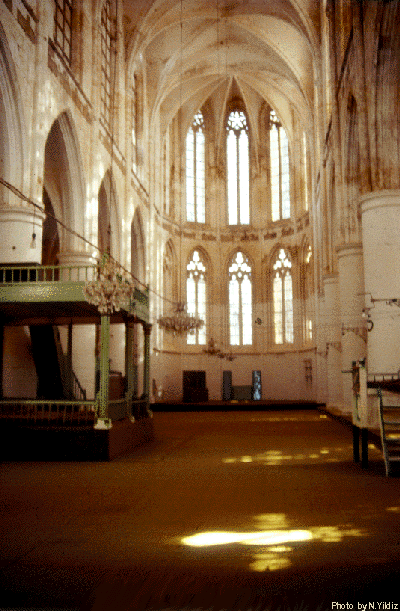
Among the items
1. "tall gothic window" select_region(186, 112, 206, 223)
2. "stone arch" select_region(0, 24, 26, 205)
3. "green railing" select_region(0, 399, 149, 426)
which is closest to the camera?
"green railing" select_region(0, 399, 149, 426)

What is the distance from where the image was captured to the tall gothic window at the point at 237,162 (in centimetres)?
3384

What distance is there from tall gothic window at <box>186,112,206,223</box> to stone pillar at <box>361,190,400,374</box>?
20.8 m

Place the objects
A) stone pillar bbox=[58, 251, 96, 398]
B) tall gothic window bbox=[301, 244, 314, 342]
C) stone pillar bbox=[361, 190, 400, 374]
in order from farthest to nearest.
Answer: tall gothic window bbox=[301, 244, 314, 342] < stone pillar bbox=[58, 251, 96, 398] < stone pillar bbox=[361, 190, 400, 374]

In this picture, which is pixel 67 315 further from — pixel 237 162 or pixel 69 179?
pixel 237 162

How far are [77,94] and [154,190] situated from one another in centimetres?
1142

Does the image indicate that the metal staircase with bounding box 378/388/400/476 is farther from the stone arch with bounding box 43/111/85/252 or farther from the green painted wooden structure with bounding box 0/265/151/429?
the stone arch with bounding box 43/111/85/252

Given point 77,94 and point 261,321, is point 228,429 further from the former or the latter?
point 261,321

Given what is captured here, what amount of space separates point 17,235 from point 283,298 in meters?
21.2

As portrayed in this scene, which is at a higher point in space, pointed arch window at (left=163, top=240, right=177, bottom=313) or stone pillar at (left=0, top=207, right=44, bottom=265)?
pointed arch window at (left=163, top=240, right=177, bottom=313)

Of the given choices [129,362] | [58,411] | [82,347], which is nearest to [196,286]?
[82,347]

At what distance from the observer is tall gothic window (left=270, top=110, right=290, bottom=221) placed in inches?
1284

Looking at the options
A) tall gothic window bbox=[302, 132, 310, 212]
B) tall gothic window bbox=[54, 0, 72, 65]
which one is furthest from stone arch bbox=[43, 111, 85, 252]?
tall gothic window bbox=[302, 132, 310, 212]

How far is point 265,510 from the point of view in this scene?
17.9 ft

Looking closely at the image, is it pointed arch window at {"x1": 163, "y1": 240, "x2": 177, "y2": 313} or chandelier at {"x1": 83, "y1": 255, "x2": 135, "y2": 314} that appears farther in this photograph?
pointed arch window at {"x1": 163, "y1": 240, "x2": 177, "y2": 313}
